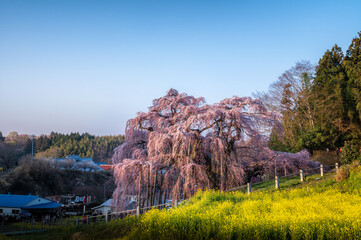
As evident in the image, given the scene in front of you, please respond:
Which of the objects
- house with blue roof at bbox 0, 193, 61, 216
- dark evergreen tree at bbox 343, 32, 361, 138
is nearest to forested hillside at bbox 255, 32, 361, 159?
dark evergreen tree at bbox 343, 32, 361, 138

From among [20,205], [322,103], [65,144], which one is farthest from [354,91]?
[65,144]

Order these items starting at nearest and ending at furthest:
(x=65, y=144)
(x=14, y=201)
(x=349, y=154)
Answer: (x=349, y=154)
(x=14, y=201)
(x=65, y=144)

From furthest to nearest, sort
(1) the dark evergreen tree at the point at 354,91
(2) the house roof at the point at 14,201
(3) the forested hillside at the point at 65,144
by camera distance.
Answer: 1. (3) the forested hillside at the point at 65,144
2. (2) the house roof at the point at 14,201
3. (1) the dark evergreen tree at the point at 354,91

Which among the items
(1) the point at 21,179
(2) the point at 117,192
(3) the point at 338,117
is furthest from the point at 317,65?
(1) the point at 21,179

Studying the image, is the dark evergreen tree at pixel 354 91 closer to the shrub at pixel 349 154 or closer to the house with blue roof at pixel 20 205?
the shrub at pixel 349 154

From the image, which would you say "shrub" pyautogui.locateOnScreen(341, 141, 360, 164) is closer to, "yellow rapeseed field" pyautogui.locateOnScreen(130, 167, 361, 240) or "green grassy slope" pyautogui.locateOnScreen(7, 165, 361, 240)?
"green grassy slope" pyautogui.locateOnScreen(7, 165, 361, 240)

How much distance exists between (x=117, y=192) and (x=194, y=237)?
1467cm

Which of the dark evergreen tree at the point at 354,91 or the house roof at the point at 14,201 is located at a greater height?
the dark evergreen tree at the point at 354,91

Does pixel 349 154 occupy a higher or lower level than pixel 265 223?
higher

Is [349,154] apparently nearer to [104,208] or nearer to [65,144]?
[104,208]

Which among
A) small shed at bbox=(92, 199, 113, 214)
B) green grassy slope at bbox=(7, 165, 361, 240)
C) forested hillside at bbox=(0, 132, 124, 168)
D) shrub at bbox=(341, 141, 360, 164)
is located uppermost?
forested hillside at bbox=(0, 132, 124, 168)

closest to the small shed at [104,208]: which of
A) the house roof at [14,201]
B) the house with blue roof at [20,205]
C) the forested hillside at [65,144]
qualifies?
the house with blue roof at [20,205]

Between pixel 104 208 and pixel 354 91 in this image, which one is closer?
pixel 354 91

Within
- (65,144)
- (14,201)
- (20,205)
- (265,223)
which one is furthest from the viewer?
(65,144)
